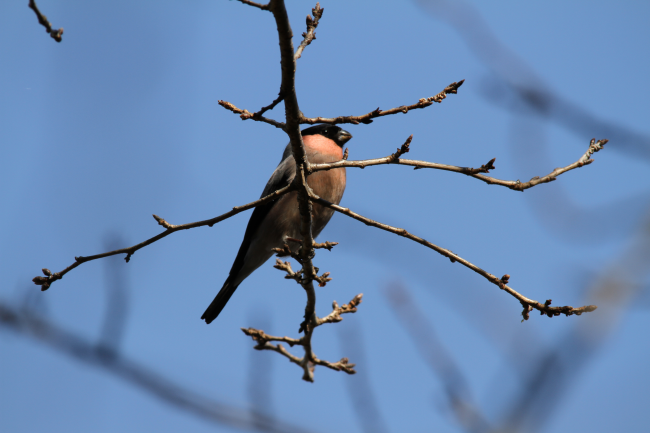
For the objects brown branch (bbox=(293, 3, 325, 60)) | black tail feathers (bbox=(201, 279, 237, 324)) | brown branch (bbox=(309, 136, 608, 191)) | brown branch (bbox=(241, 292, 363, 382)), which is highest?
brown branch (bbox=(293, 3, 325, 60))

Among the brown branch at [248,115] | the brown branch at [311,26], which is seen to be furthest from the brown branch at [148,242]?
the brown branch at [311,26]

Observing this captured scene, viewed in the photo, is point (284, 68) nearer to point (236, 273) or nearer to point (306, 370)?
point (306, 370)

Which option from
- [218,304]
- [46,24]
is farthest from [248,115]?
[218,304]

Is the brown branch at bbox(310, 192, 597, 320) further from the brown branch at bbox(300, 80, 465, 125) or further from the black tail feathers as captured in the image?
the black tail feathers

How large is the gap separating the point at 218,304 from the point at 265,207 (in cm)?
116

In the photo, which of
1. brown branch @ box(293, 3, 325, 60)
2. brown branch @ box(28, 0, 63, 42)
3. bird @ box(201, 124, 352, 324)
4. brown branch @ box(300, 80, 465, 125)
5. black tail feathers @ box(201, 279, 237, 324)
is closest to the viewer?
brown branch @ box(28, 0, 63, 42)

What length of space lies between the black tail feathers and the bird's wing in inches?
5.0

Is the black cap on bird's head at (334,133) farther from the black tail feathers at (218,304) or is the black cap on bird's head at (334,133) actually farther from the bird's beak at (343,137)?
the black tail feathers at (218,304)

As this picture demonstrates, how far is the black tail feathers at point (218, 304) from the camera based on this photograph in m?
6.07

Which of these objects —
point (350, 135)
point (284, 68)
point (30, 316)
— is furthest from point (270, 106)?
point (350, 135)

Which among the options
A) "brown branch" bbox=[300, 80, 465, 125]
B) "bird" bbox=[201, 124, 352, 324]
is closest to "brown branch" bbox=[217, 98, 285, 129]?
"brown branch" bbox=[300, 80, 465, 125]

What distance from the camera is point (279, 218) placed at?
18.4 ft

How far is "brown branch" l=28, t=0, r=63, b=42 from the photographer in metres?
2.55

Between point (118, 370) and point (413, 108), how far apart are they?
6.61 feet
